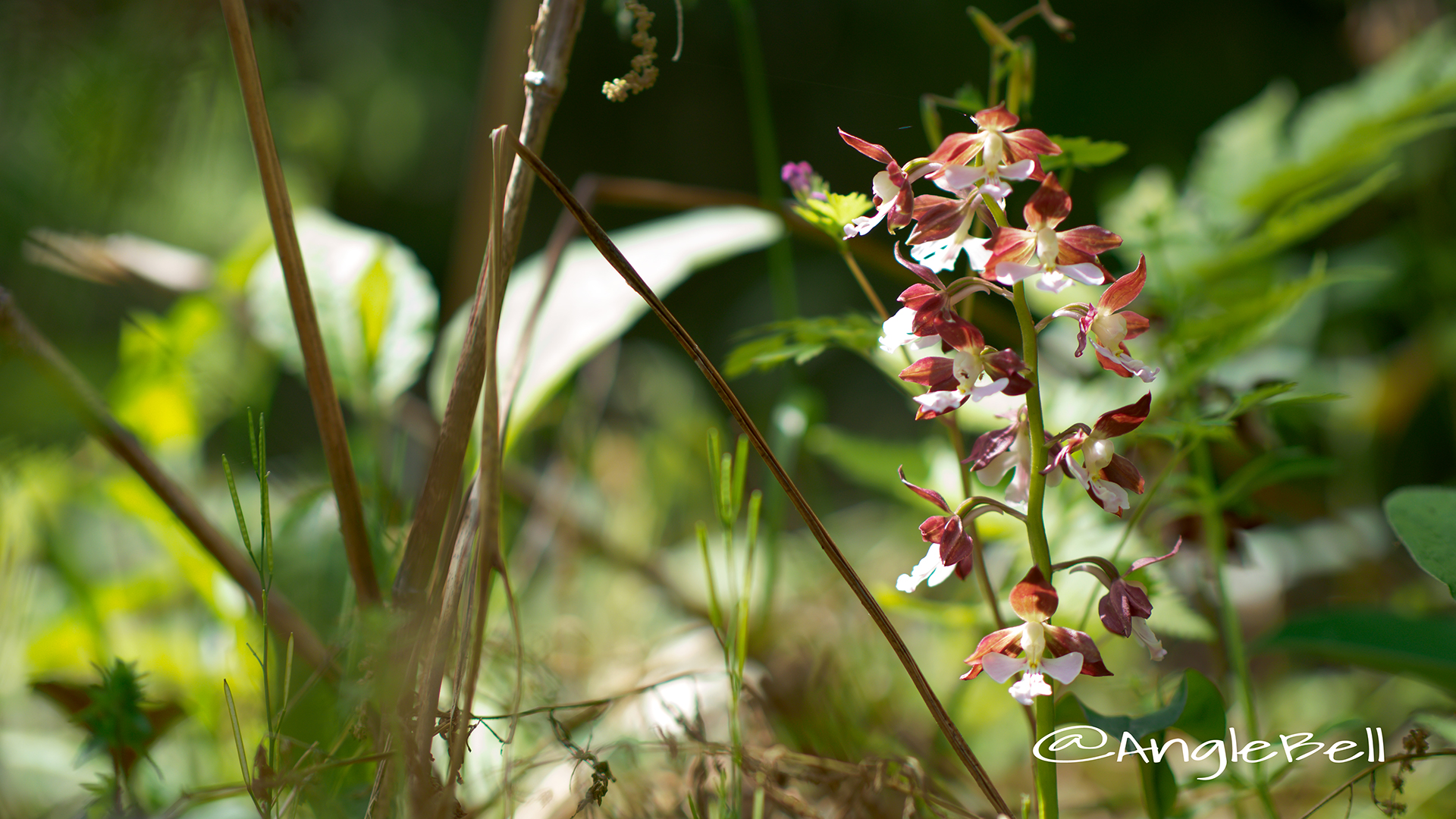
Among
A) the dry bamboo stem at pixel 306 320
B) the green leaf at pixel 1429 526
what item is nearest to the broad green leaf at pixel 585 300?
the dry bamboo stem at pixel 306 320

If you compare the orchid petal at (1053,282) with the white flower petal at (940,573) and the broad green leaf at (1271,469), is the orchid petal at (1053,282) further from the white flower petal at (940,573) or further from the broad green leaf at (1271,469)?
the broad green leaf at (1271,469)

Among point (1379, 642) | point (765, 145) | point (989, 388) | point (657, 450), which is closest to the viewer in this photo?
point (989, 388)

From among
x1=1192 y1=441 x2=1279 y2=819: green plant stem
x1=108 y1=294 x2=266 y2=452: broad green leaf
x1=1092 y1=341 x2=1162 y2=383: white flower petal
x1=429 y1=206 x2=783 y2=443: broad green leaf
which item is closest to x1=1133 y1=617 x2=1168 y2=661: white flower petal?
x1=1092 y1=341 x2=1162 y2=383: white flower petal

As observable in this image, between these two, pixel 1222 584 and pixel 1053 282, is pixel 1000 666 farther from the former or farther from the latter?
pixel 1222 584

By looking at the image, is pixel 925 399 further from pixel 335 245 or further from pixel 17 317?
pixel 335 245

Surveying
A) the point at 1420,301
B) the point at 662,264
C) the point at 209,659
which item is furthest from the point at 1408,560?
the point at 209,659

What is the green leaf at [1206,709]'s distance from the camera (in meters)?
0.41

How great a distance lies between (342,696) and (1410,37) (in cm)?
151

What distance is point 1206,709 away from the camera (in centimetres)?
41

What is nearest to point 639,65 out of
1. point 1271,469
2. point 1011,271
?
point 1011,271

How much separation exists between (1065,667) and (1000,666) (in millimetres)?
23

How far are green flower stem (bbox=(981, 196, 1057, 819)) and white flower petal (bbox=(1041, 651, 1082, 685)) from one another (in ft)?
0.11

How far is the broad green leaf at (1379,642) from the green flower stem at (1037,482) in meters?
0.32

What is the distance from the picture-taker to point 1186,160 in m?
1.70
